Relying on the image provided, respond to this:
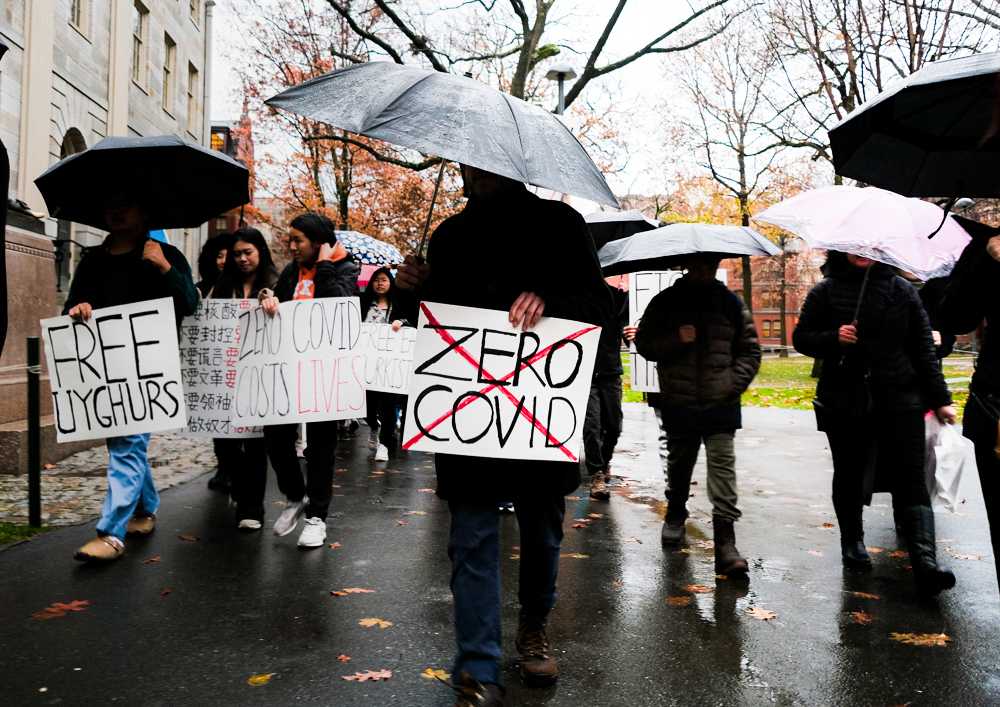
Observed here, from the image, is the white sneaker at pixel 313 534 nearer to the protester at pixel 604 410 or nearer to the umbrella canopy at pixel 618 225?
the protester at pixel 604 410

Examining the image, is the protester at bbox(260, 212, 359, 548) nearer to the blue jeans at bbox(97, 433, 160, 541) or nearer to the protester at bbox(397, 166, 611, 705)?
the blue jeans at bbox(97, 433, 160, 541)

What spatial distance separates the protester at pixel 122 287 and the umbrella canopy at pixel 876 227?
363 cm

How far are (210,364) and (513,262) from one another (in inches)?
150

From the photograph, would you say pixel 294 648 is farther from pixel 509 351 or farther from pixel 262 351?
pixel 262 351

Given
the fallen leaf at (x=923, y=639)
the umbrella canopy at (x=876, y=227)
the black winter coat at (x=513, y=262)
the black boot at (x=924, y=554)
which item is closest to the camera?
the black winter coat at (x=513, y=262)

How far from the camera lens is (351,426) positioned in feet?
43.9

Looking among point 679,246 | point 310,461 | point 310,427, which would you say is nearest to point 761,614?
point 679,246

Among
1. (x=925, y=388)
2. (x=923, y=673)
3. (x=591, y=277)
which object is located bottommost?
(x=923, y=673)

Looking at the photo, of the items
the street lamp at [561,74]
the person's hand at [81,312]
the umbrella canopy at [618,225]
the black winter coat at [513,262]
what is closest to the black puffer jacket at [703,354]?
the black winter coat at [513,262]

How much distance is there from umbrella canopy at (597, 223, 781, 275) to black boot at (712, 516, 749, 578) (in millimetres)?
1604

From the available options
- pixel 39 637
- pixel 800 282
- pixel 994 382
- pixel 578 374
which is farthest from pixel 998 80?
pixel 800 282

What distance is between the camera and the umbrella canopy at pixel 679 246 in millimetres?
5406

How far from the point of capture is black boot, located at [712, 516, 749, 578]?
5.23 metres

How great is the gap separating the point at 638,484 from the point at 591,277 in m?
5.67
